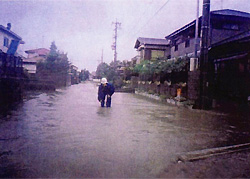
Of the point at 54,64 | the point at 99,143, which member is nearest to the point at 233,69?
the point at 99,143

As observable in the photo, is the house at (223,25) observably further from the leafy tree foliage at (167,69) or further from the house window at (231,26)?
the leafy tree foliage at (167,69)

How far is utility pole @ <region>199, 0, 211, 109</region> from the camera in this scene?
34.6ft

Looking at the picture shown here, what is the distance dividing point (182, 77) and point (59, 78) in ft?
80.6

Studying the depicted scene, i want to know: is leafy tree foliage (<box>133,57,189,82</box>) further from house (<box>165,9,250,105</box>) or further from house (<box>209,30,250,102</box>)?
house (<box>209,30,250,102</box>)

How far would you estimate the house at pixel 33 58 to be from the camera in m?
35.8

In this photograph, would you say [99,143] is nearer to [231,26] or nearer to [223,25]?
[223,25]

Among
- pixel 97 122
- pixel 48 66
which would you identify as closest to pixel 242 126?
pixel 97 122

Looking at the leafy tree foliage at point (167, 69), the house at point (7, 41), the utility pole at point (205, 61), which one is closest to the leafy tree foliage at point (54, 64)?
the house at point (7, 41)

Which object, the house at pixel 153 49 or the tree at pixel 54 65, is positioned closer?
the tree at pixel 54 65

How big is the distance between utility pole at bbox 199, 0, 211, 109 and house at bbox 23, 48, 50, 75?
30.2 metres

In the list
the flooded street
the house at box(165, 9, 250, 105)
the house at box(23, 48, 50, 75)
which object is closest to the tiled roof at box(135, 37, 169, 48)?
the house at box(23, 48, 50, 75)

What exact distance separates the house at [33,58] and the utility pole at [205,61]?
30.2 meters

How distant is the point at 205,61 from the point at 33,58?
36677 mm

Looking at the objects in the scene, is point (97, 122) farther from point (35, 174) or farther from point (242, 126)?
point (242, 126)
